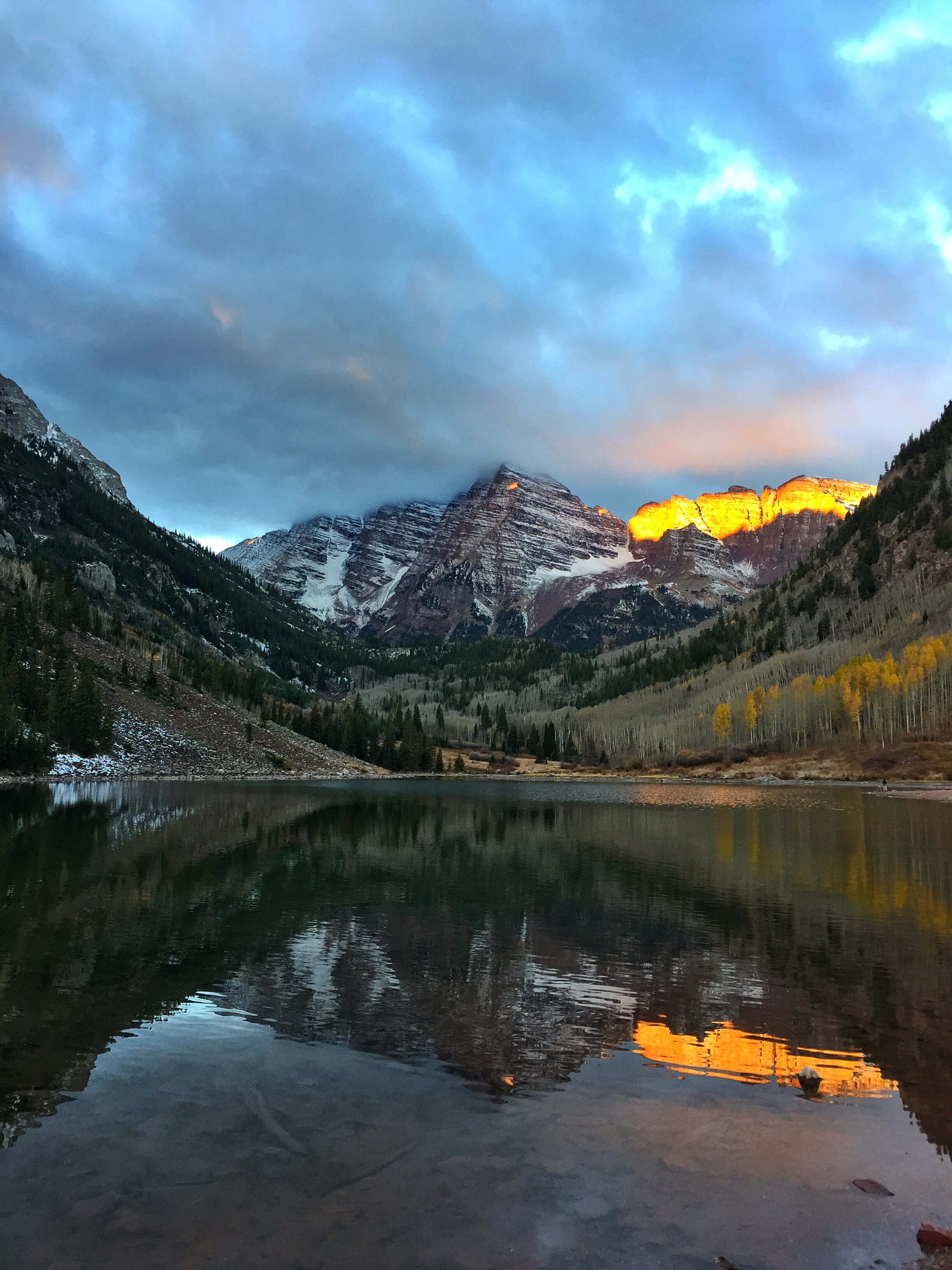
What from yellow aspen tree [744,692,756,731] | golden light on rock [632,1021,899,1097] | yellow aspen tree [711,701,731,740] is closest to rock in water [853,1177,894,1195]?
golden light on rock [632,1021,899,1097]

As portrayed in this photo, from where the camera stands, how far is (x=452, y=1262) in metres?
7.53

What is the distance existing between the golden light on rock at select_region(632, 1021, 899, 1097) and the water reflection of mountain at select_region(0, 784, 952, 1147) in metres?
0.34

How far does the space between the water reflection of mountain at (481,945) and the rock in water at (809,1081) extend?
4.36ft

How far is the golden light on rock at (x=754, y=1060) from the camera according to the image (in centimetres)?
1255

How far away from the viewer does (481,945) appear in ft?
71.4

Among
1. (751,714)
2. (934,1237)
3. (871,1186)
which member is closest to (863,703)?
(751,714)

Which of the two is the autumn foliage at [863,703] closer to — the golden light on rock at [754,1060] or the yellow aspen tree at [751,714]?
the yellow aspen tree at [751,714]

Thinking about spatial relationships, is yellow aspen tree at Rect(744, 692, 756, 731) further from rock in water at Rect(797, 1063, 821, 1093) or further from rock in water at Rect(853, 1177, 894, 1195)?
rock in water at Rect(853, 1177, 894, 1195)

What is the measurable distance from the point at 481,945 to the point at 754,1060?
9.54 meters

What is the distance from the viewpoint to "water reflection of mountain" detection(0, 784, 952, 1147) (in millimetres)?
14266

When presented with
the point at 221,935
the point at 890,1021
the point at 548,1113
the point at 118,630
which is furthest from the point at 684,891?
the point at 118,630

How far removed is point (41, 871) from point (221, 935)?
1373 centimetres

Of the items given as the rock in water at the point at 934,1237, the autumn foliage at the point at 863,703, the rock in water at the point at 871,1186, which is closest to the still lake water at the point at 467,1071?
the rock in water at the point at 871,1186

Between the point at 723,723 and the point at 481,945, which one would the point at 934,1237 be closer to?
the point at 481,945
